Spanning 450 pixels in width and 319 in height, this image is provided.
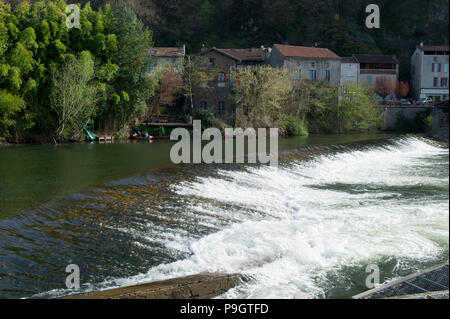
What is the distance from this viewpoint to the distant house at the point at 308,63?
1746 inches

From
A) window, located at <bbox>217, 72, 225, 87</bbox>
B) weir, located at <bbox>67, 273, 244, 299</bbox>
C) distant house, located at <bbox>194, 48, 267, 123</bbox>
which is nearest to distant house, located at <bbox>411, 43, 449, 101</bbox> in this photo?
distant house, located at <bbox>194, 48, 267, 123</bbox>

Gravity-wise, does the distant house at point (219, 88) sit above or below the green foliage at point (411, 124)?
above

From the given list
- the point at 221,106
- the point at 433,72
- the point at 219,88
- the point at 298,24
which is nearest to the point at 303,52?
the point at 219,88

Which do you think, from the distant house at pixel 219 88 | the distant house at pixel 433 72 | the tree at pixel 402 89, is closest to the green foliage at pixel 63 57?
the distant house at pixel 219 88

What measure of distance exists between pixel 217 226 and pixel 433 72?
51.2 m

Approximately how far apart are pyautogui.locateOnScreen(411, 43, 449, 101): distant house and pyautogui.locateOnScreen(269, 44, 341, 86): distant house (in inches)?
556

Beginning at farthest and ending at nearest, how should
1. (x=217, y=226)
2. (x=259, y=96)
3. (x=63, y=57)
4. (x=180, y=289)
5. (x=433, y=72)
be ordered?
(x=433, y=72) < (x=259, y=96) < (x=63, y=57) < (x=217, y=226) < (x=180, y=289)

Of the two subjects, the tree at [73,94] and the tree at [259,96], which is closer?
the tree at [73,94]

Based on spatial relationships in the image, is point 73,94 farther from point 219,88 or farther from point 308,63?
point 308,63

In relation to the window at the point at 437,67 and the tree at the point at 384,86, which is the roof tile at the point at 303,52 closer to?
the tree at the point at 384,86

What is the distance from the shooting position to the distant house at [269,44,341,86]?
4434 cm

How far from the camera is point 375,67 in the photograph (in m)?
56.9

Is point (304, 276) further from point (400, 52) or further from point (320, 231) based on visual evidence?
point (400, 52)

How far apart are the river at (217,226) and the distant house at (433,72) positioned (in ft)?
131
